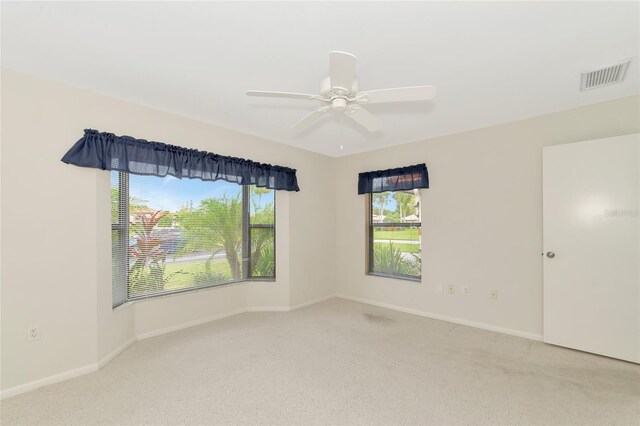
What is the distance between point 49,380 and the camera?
89.1 inches

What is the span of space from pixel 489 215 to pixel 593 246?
3.14 ft

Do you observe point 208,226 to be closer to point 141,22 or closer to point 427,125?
point 141,22

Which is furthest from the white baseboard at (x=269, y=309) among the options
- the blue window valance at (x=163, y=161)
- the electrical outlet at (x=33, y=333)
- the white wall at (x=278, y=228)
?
the electrical outlet at (x=33, y=333)

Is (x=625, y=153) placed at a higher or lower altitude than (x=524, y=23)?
lower

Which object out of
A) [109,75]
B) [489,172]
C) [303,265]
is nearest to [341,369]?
[303,265]

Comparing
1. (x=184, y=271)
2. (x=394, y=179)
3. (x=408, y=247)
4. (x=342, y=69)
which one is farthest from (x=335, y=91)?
(x=408, y=247)

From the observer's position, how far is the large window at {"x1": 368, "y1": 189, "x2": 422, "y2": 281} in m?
4.20

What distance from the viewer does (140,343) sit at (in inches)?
117

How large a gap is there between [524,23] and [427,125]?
173cm

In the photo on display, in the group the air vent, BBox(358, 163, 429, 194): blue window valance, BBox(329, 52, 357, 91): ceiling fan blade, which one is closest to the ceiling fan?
BBox(329, 52, 357, 91): ceiling fan blade

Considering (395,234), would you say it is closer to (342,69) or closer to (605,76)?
(605,76)

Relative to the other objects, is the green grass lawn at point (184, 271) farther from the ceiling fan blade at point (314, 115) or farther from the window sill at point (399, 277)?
the window sill at point (399, 277)

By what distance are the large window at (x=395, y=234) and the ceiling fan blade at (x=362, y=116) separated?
201 centimetres

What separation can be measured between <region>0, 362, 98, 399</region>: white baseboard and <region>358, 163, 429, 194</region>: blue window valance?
375cm
